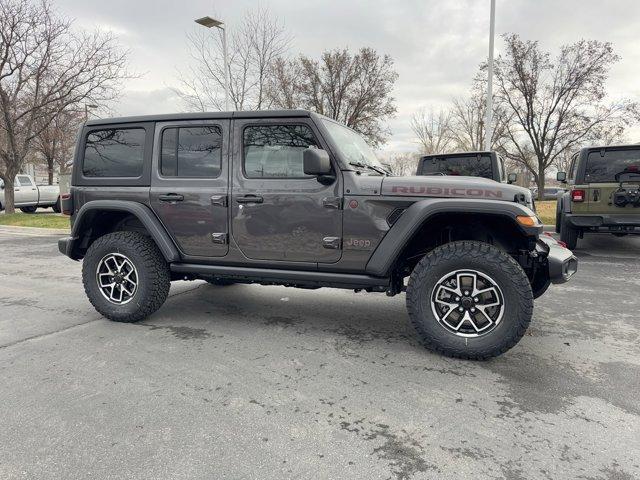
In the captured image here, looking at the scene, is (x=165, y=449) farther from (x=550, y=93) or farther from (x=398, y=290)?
(x=550, y=93)

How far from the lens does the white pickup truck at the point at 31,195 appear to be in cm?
1931

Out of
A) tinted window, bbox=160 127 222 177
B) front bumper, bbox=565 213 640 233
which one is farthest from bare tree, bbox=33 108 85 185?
front bumper, bbox=565 213 640 233

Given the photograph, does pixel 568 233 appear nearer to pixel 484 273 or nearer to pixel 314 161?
pixel 484 273

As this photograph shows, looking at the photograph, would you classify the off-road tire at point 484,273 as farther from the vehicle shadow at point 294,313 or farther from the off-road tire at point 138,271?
the off-road tire at point 138,271

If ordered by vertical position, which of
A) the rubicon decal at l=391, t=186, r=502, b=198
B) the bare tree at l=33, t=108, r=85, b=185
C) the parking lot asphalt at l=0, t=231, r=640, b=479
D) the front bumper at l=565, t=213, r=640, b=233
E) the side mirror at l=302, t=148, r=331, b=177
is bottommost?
the parking lot asphalt at l=0, t=231, r=640, b=479

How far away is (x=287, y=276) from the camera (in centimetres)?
365

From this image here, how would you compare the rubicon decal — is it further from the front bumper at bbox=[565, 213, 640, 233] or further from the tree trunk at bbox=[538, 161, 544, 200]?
the tree trunk at bbox=[538, 161, 544, 200]

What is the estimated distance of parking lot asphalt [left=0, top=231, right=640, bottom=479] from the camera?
2033mm

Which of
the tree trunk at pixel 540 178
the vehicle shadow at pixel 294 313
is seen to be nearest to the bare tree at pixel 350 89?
the tree trunk at pixel 540 178

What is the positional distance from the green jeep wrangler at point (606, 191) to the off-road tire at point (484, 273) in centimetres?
543

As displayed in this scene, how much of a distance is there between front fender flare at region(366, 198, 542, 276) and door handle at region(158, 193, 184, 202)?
5.82ft

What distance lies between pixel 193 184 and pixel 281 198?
87 centimetres

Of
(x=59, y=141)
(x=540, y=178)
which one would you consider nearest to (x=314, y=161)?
(x=540, y=178)

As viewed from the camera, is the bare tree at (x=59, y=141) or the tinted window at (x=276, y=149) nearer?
A: the tinted window at (x=276, y=149)
